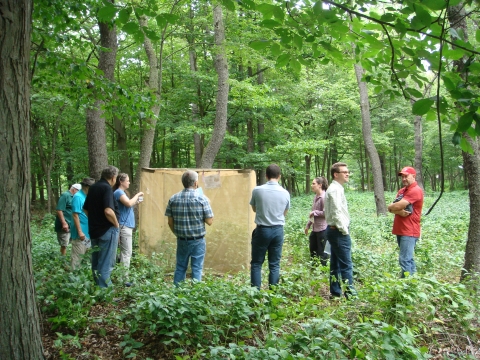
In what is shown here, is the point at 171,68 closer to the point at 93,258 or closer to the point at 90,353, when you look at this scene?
the point at 93,258

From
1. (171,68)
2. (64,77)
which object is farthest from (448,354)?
(171,68)

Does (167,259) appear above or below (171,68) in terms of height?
below

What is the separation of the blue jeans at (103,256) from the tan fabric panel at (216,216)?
6.18 ft

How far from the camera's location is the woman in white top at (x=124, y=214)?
19.5 feet

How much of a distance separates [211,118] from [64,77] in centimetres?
1072

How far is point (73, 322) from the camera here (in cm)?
376

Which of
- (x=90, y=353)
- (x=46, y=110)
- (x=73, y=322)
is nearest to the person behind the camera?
(x=90, y=353)

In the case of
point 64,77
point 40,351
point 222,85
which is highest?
point 222,85

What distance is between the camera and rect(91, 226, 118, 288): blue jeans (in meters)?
5.02

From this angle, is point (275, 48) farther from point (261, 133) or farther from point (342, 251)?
point (261, 133)

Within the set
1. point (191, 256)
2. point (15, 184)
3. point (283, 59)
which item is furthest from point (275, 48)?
point (191, 256)

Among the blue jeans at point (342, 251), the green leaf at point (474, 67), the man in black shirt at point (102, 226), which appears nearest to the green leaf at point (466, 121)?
the green leaf at point (474, 67)

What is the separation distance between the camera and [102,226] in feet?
16.5

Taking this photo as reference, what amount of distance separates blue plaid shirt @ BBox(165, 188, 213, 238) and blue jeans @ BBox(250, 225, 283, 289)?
0.75 meters
